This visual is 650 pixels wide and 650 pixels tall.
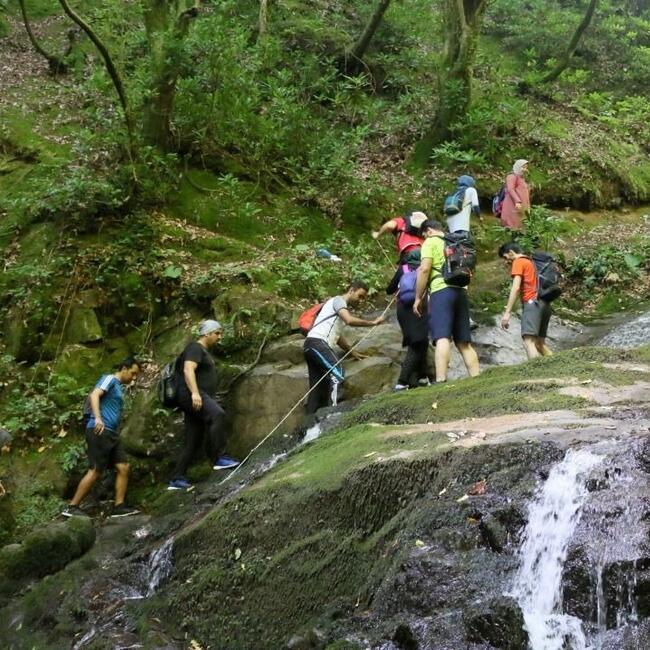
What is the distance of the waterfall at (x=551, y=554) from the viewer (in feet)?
12.5

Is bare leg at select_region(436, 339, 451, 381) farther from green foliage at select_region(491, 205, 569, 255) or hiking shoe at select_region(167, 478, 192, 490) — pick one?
green foliage at select_region(491, 205, 569, 255)

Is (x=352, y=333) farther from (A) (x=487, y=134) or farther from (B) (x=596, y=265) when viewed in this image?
(A) (x=487, y=134)

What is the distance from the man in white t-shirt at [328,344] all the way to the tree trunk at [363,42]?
12.0 m

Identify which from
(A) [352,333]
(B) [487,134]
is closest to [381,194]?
(B) [487,134]

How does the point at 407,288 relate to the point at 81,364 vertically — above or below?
above

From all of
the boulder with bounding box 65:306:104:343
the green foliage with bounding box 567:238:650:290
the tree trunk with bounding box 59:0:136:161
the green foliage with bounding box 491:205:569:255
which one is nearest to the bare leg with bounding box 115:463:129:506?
the boulder with bounding box 65:306:104:343

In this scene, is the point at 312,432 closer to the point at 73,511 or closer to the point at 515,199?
the point at 73,511

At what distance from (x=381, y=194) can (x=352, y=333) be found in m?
5.33

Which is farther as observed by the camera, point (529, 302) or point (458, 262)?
point (529, 302)

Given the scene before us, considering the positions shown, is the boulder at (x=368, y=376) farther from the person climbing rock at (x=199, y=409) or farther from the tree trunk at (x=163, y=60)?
the tree trunk at (x=163, y=60)

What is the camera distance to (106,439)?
859cm

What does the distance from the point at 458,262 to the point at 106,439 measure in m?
4.60

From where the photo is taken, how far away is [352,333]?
10.1 metres

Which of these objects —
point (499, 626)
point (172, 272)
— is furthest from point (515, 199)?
point (499, 626)
